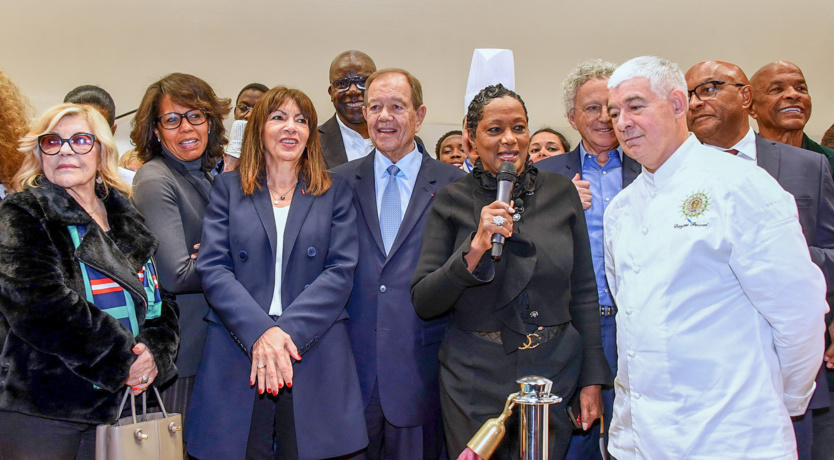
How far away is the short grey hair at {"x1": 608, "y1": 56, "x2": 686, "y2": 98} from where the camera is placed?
6.12 feet

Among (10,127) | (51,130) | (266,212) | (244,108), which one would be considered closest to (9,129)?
(10,127)

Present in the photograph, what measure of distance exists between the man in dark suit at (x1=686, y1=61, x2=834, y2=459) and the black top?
2.64 feet

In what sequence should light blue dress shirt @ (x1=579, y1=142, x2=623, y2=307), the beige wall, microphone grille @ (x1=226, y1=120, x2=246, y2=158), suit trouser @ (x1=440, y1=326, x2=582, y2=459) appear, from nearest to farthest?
suit trouser @ (x1=440, y1=326, x2=582, y2=459), light blue dress shirt @ (x1=579, y1=142, x2=623, y2=307), microphone grille @ (x1=226, y1=120, x2=246, y2=158), the beige wall

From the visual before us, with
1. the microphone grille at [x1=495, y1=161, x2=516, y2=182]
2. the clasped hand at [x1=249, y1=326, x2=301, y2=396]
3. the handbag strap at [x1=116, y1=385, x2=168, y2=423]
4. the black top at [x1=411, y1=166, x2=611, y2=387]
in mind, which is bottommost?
the handbag strap at [x1=116, y1=385, x2=168, y2=423]

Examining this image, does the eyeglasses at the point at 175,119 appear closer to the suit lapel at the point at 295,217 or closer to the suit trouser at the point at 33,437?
the suit lapel at the point at 295,217

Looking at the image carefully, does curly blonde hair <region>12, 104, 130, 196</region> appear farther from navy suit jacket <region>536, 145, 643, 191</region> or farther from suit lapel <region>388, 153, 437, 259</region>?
navy suit jacket <region>536, 145, 643, 191</region>

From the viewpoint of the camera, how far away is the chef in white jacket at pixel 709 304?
1645mm

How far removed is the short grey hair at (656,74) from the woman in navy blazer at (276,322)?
1.08 m

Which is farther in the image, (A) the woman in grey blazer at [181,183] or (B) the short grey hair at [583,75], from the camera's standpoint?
(B) the short grey hair at [583,75]

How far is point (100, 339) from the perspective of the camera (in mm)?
2049

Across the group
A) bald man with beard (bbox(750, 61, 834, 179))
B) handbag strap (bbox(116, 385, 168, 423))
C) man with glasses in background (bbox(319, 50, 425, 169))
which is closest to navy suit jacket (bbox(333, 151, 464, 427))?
handbag strap (bbox(116, 385, 168, 423))

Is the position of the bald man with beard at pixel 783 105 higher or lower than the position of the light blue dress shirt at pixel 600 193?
higher

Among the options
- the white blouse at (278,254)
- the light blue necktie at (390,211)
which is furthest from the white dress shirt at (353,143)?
the white blouse at (278,254)

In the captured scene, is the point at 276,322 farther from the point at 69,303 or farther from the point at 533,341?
the point at 533,341
